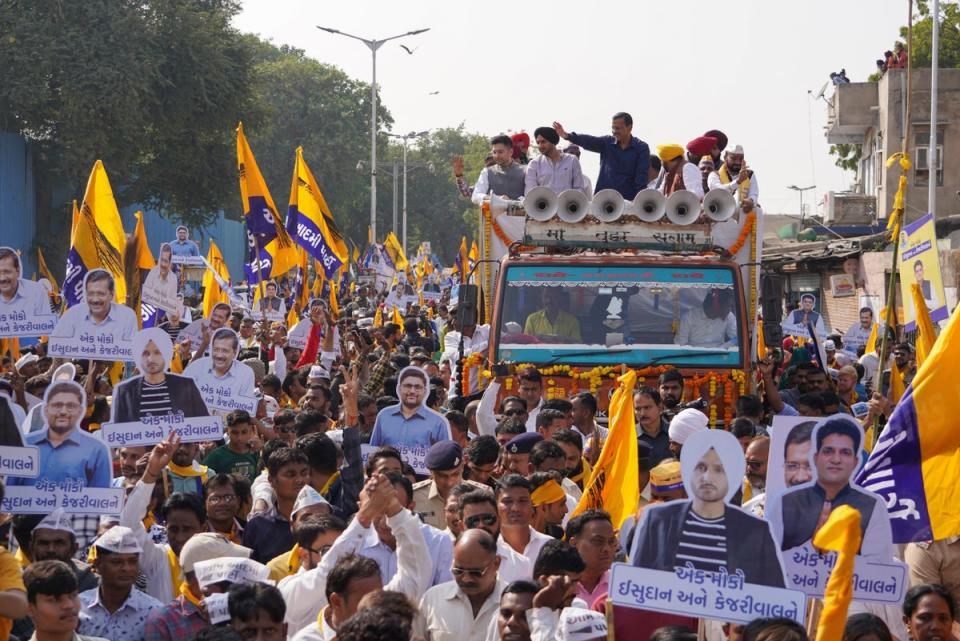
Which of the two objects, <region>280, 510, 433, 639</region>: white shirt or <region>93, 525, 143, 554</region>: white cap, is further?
<region>93, 525, 143, 554</region>: white cap

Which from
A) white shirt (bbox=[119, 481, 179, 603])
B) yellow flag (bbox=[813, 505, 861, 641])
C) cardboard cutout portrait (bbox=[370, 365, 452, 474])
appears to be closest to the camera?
yellow flag (bbox=[813, 505, 861, 641])

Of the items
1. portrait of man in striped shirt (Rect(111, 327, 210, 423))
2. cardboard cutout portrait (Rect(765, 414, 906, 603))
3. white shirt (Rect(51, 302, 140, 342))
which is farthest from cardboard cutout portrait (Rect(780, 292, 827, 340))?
cardboard cutout portrait (Rect(765, 414, 906, 603))

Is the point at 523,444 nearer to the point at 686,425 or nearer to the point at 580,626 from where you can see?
the point at 686,425

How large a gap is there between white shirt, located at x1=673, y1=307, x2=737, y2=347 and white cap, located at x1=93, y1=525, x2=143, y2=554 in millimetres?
6339

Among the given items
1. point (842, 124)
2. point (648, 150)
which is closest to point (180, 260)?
point (648, 150)

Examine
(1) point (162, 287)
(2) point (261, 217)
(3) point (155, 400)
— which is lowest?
(3) point (155, 400)

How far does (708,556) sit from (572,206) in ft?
23.8

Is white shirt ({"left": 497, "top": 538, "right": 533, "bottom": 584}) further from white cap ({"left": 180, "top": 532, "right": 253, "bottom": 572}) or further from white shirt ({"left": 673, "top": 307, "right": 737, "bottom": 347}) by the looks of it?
white shirt ({"left": 673, "top": 307, "right": 737, "bottom": 347})

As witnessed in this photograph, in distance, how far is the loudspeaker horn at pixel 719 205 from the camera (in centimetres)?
1222

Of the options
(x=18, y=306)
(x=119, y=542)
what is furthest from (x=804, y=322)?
(x=119, y=542)

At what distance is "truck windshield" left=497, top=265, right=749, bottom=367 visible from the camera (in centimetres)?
1178

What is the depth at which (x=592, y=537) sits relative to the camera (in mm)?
6422

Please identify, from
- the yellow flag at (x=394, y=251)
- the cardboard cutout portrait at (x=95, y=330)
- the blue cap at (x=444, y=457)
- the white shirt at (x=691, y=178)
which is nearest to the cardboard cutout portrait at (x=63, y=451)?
the blue cap at (x=444, y=457)

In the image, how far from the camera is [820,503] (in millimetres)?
5996
